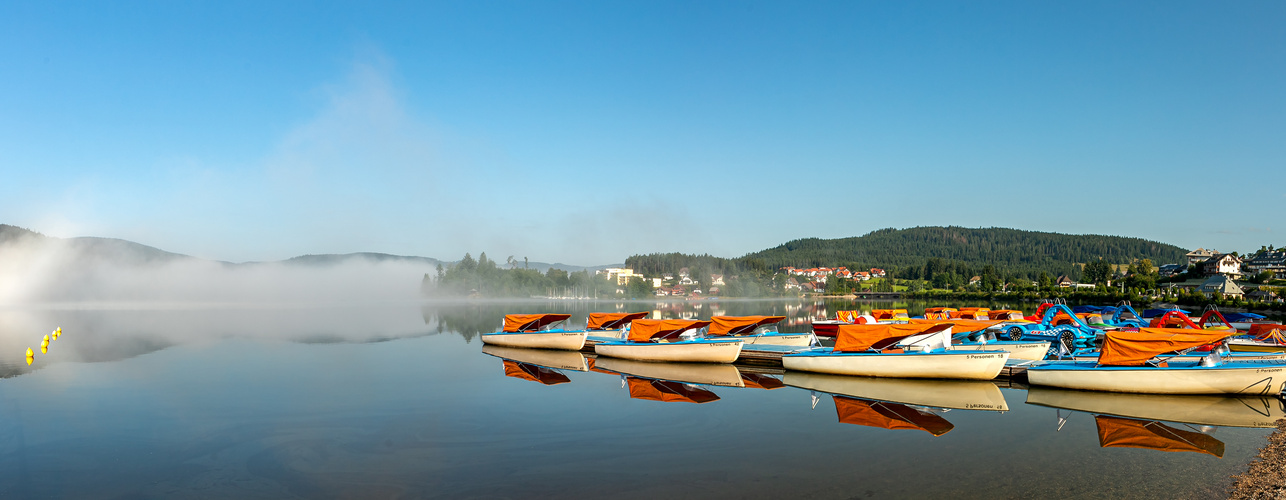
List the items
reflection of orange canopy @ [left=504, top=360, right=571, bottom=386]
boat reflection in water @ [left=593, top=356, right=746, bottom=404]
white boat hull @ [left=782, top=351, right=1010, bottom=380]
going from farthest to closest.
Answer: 1. reflection of orange canopy @ [left=504, top=360, right=571, bottom=386]
2. white boat hull @ [left=782, top=351, right=1010, bottom=380]
3. boat reflection in water @ [left=593, top=356, right=746, bottom=404]

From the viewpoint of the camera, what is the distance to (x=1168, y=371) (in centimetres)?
1964

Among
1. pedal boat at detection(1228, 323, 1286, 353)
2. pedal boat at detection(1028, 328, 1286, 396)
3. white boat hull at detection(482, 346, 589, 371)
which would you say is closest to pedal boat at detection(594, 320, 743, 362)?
white boat hull at detection(482, 346, 589, 371)

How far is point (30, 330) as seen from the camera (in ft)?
184

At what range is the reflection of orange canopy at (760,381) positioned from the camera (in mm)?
24031

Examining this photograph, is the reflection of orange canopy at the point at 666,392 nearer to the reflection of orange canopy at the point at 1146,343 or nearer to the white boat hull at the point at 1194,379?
the white boat hull at the point at 1194,379

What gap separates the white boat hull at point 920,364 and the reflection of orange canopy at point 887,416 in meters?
4.06

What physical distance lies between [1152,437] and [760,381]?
12375 millimetres

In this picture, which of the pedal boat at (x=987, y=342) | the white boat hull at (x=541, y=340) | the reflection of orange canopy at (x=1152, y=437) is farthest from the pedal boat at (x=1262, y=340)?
the white boat hull at (x=541, y=340)

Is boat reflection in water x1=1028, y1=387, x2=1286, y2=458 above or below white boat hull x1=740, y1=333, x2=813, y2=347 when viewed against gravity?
below

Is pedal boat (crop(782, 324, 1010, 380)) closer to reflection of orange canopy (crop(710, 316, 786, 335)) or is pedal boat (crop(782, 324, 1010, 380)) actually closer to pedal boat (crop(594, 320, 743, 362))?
pedal boat (crop(594, 320, 743, 362))

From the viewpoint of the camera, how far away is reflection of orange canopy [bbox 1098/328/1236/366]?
65.3 ft

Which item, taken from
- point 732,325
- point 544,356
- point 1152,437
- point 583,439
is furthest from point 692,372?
point 1152,437

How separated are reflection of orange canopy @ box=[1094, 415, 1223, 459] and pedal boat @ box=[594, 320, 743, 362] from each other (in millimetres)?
14904

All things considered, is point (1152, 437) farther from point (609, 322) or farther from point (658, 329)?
point (609, 322)
